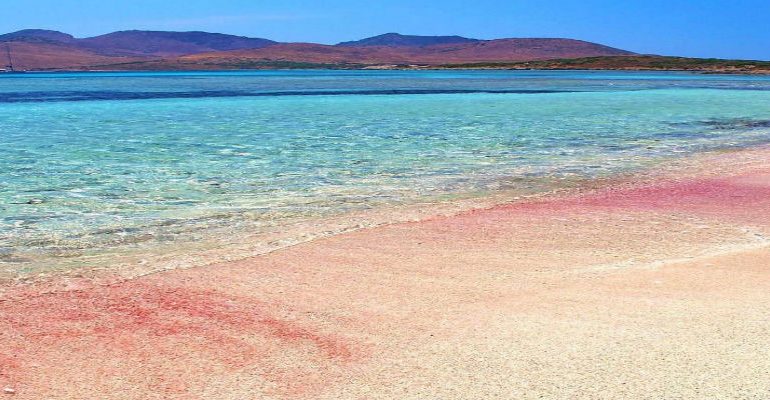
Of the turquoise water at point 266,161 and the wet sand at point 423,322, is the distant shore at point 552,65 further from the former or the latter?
the wet sand at point 423,322

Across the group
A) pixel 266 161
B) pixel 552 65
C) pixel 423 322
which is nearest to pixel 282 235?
pixel 423 322

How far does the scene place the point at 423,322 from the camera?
5.07 meters

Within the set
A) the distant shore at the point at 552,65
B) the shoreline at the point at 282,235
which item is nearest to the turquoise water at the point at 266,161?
the shoreline at the point at 282,235

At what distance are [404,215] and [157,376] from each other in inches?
191

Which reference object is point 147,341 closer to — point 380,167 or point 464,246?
point 464,246

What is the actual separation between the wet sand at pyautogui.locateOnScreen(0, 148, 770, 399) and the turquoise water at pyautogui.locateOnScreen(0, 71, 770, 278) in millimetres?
1562

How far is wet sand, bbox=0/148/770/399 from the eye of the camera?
4.12 m

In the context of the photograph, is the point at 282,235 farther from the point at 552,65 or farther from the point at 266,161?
the point at 552,65

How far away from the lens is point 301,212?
29.6ft

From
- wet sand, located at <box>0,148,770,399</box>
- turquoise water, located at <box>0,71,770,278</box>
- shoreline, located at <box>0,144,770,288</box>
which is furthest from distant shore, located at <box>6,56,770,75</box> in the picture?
wet sand, located at <box>0,148,770,399</box>

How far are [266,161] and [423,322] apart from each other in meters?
9.06

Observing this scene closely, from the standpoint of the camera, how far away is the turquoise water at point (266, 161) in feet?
27.4

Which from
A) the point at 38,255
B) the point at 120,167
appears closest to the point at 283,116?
the point at 120,167

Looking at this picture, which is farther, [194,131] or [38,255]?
[194,131]
